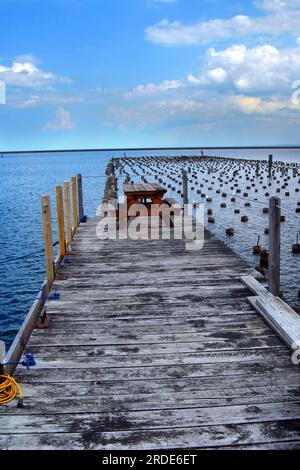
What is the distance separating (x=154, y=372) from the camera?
4223 millimetres

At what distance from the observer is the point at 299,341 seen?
453cm

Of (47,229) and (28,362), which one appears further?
(47,229)

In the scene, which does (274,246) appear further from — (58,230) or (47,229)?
(58,230)

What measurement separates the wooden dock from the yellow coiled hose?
7 cm

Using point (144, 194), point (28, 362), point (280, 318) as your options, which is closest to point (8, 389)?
point (28, 362)

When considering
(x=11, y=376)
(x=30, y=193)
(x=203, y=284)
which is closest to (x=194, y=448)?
(x=11, y=376)

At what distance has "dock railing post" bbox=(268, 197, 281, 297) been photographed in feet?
19.0

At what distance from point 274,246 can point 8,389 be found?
3.81 meters

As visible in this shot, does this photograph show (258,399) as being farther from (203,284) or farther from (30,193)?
(30,193)

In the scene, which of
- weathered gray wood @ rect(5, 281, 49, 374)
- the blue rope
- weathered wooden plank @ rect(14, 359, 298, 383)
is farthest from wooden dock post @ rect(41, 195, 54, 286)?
weathered wooden plank @ rect(14, 359, 298, 383)

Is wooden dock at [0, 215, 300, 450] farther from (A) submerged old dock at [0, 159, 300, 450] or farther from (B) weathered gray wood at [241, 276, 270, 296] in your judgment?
(B) weathered gray wood at [241, 276, 270, 296]

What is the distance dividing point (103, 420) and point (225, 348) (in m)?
1.73

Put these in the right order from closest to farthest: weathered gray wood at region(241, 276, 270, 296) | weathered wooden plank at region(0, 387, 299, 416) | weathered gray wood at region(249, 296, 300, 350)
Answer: weathered wooden plank at region(0, 387, 299, 416) < weathered gray wood at region(249, 296, 300, 350) < weathered gray wood at region(241, 276, 270, 296)
